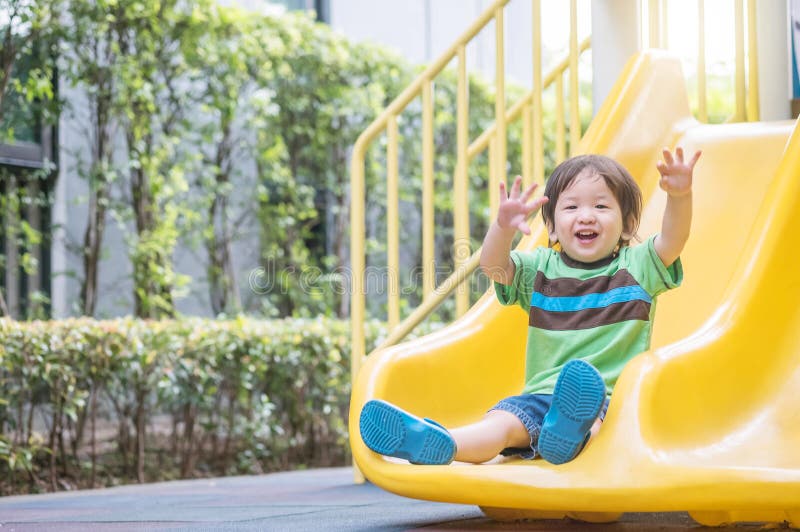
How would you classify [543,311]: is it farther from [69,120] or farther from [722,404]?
[69,120]

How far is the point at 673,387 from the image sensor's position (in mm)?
1734

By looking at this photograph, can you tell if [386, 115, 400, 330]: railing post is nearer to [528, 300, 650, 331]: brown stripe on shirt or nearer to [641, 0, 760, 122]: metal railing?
[641, 0, 760, 122]: metal railing

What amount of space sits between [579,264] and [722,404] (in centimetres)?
42

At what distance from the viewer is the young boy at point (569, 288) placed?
1.79 m

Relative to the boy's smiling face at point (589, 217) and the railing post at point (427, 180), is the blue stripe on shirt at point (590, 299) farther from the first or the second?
the railing post at point (427, 180)

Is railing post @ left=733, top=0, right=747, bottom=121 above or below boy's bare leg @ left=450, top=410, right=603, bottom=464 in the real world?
above

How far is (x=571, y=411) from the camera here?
1670mm

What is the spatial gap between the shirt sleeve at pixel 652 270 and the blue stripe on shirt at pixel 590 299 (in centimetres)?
2

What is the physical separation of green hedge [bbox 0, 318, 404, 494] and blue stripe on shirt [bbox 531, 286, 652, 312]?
7.24 ft

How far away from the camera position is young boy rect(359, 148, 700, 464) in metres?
1.79

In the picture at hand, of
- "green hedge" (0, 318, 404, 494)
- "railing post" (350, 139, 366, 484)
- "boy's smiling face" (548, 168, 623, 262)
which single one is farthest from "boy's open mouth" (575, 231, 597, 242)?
"green hedge" (0, 318, 404, 494)

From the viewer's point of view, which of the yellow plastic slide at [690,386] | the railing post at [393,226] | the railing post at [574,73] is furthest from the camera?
the railing post at [393,226]

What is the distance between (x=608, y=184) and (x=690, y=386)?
46 cm

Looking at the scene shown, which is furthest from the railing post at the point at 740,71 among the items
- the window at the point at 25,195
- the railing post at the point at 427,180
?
the window at the point at 25,195
